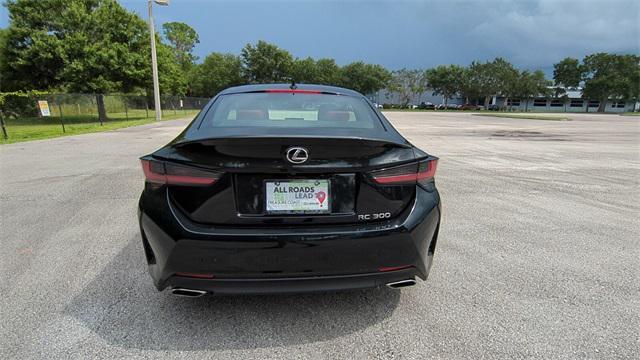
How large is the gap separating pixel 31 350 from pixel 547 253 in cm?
428

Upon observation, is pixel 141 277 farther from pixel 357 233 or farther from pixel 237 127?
pixel 357 233

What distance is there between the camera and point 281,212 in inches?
84.1

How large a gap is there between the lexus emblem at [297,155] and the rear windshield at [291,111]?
41cm

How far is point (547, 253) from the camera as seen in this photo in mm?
3693

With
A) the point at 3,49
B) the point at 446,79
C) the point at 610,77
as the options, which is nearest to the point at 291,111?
the point at 3,49

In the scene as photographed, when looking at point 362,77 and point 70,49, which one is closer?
point 70,49

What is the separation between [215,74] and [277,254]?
80308 mm

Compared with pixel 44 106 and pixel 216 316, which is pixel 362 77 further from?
pixel 216 316

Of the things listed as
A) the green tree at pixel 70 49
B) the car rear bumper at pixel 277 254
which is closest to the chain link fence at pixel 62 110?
the green tree at pixel 70 49

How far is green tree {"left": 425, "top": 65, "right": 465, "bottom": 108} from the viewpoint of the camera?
88000 millimetres

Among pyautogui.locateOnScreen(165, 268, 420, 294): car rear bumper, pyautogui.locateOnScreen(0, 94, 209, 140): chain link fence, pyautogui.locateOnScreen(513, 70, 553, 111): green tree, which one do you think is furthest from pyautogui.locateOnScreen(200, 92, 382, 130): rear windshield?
pyautogui.locateOnScreen(513, 70, 553, 111): green tree

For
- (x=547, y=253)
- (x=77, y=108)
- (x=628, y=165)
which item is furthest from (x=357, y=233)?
(x=77, y=108)

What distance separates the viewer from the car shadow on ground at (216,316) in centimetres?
232

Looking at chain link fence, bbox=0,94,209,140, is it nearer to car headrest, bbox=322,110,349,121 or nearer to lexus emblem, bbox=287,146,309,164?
car headrest, bbox=322,110,349,121
